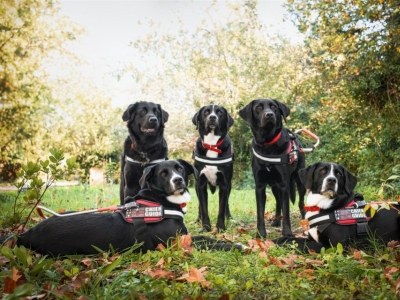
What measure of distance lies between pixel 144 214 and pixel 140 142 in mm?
1957

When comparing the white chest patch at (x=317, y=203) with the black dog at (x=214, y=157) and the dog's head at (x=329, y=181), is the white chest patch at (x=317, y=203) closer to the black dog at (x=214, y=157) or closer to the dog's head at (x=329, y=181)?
the dog's head at (x=329, y=181)

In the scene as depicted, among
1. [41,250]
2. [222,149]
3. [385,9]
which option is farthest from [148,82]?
[41,250]

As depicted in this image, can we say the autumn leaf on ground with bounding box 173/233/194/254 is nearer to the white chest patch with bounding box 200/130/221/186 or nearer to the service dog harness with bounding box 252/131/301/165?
the service dog harness with bounding box 252/131/301/165

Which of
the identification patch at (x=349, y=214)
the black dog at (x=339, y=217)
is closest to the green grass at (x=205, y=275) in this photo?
the black dog at (x=339, y=217)

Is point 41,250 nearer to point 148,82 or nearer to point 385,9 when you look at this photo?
point 385,9

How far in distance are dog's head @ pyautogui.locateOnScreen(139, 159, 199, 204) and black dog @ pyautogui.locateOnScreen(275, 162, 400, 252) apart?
1.31 m

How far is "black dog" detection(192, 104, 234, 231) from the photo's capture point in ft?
18.9

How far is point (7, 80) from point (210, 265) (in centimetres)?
1094

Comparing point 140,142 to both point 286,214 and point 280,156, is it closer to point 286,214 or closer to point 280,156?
point 280,156

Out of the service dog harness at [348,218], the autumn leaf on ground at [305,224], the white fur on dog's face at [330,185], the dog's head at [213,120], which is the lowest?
the autumn leaf on ground at [305,224]

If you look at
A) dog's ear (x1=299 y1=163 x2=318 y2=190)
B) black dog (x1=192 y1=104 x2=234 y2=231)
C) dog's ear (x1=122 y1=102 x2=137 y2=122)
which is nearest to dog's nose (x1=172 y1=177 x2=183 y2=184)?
dog's ear (x1=299 y1=163 x2=318 y2=190)

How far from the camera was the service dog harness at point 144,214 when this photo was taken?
13.0 feet

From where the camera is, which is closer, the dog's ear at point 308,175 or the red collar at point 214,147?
the dog's ear at point 308,175

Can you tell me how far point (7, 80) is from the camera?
12547 mm
